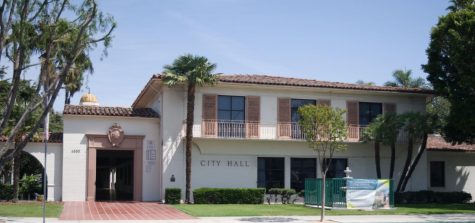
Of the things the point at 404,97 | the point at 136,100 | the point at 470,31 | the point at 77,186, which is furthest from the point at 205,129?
the point at 470,31

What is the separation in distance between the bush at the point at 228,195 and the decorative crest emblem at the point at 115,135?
464cm

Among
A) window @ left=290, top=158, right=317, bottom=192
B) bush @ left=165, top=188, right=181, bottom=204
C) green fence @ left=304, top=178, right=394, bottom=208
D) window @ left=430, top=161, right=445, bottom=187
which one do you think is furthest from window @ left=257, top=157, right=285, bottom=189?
window @ left=430, top=161, right=445, bottom=187

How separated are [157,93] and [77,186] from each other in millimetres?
6575

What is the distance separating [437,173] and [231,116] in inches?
553

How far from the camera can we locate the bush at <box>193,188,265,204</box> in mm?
28156

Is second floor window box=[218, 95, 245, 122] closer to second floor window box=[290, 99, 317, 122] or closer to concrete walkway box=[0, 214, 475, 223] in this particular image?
second floor window box=[290, 99, 317, 122]

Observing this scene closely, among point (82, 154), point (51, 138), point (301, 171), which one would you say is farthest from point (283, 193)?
point (51, 138)

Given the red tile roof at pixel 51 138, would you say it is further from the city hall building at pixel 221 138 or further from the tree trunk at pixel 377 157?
the tree trunk at pixel 377 157

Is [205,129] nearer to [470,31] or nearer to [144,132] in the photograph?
[144,132]

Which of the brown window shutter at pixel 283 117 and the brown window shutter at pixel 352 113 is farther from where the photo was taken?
the brown window shutter at pixel 352 113

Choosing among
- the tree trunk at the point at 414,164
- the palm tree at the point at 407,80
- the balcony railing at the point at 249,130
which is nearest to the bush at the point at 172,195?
the balcony railing at the point at 249,130

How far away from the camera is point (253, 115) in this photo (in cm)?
3050

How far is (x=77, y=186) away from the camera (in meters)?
28.4

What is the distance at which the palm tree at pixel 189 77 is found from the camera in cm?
2805
